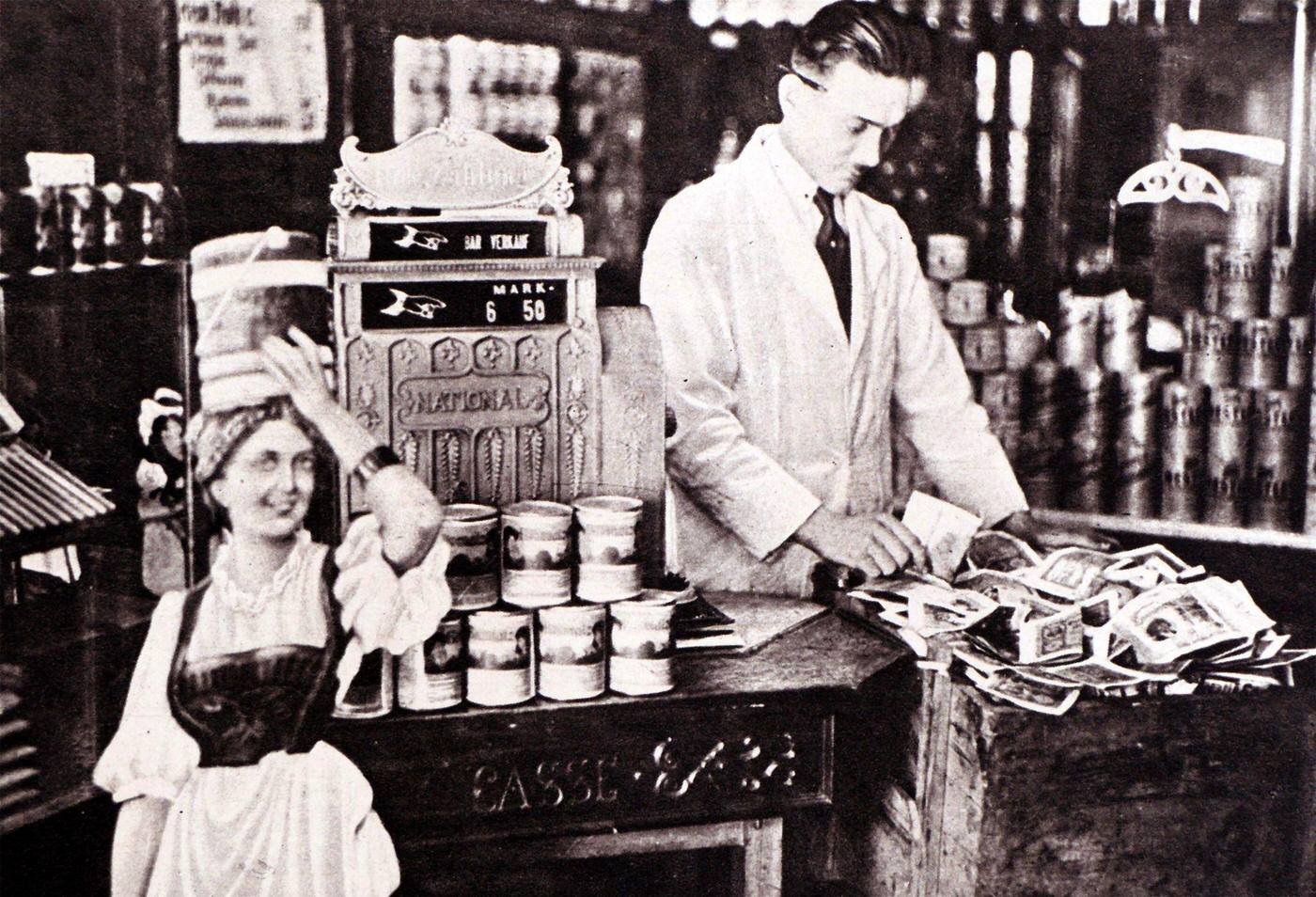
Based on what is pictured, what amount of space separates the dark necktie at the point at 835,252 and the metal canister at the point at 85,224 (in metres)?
1.40

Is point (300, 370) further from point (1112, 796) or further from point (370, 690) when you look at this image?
point (1112, 796)

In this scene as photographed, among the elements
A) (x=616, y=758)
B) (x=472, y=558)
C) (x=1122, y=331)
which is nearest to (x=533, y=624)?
(x=472, y=558)

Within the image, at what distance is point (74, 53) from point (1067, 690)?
2029mm

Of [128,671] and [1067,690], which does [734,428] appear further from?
[128,671]

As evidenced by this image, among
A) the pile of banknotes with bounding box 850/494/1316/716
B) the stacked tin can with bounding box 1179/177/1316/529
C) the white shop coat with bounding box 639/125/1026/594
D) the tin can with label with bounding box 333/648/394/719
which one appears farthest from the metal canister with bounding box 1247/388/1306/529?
the tin can with label with bounding box 333/648/394/719

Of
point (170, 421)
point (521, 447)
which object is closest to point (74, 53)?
point (170, 421)

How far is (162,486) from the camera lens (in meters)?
2.51

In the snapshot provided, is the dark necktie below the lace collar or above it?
above

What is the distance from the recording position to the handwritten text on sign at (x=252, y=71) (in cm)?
249

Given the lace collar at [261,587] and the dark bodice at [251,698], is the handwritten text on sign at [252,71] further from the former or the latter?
the dark bodice at [251,698]

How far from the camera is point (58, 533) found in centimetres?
241

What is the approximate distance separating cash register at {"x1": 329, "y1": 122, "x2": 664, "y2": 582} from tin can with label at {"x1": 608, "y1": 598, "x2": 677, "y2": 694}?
0.25 metres

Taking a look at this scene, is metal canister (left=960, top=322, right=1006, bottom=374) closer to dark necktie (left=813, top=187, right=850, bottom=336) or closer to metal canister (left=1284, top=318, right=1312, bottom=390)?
dark necktie (left=813, top=187, right=850, bottom=336)

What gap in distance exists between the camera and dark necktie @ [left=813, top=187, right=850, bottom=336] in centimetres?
293
